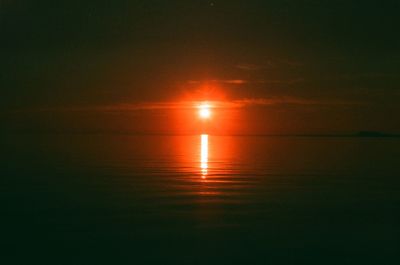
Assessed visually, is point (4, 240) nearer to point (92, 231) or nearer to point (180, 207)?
point (92, 231)

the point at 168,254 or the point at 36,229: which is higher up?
the point at 36,229

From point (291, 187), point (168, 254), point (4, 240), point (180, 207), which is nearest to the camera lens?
point (168, 254)

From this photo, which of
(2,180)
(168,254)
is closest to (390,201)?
(168,254)

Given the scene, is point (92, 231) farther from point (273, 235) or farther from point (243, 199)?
point (243, 199)

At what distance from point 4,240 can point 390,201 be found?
37.8 feet

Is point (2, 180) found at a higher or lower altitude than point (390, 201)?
higher

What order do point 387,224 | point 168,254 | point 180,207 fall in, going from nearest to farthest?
1. point 168,254
2. point 387,224
3. point 180,207

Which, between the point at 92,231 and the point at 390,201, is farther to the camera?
the point at 390,201

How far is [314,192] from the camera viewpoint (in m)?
20.5

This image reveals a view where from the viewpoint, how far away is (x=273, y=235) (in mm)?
12781

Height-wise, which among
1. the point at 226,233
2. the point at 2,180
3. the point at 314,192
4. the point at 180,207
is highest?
the point at 2,180

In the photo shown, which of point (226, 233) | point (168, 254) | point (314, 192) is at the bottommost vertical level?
point (168, 254)

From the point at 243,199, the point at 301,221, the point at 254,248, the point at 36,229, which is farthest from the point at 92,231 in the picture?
the point at 243,199

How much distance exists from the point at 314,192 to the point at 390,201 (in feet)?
9.84
